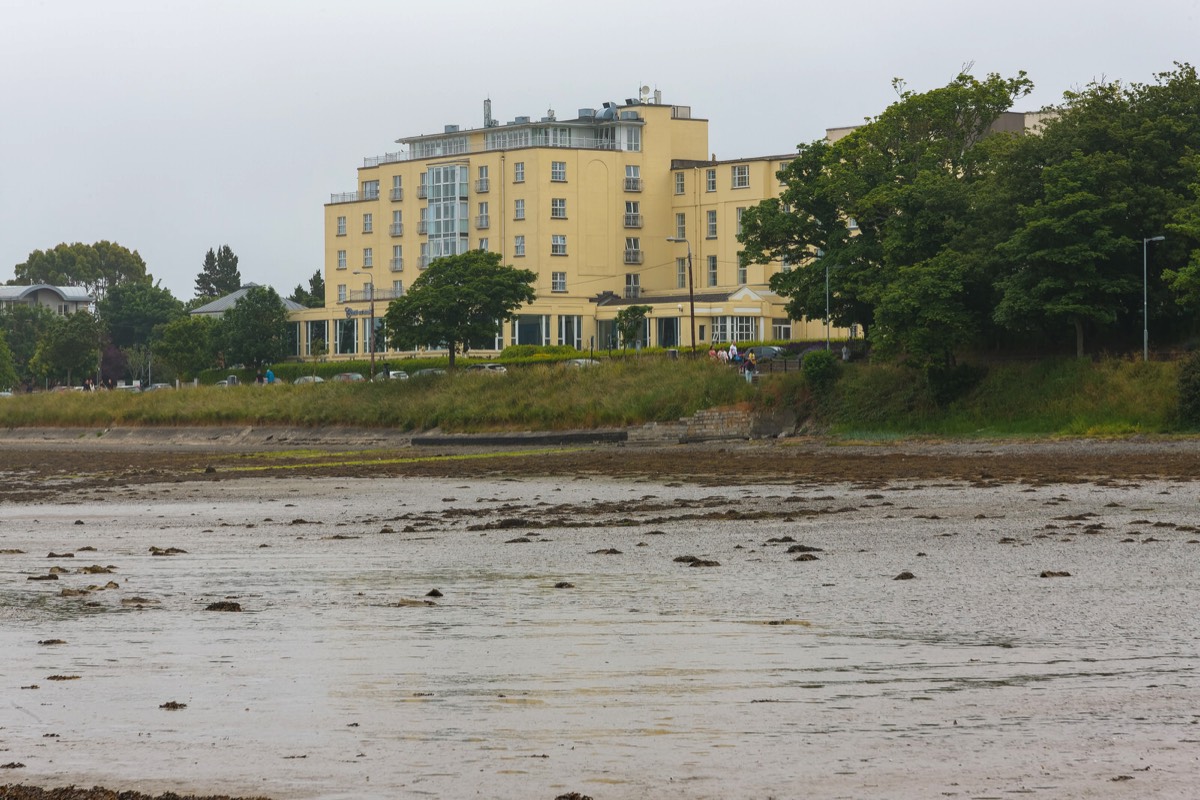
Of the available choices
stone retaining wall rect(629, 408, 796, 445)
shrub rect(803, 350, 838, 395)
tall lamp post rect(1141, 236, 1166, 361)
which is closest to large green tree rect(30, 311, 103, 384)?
stone retaining wall rect(629, 408, 796, 445)

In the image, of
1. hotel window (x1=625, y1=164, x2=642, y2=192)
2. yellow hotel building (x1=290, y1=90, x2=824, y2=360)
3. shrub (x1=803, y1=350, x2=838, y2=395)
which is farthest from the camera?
hotel window (x1=625, y1=164, x2=642, y2=192)

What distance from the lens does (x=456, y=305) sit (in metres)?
94.1

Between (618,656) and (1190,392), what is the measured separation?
147ft

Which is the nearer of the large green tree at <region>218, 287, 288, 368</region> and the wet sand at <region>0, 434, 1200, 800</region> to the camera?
the wet sand at <region>0, 434, 1200, 800</region>

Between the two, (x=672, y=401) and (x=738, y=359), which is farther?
(x=738, y=359)

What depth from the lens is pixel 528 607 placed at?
51.5 ft

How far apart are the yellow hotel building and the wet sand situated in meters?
96.7

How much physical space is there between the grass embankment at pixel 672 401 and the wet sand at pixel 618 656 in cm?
2969

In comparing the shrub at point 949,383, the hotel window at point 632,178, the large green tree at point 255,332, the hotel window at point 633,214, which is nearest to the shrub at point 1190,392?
the shrub at point 949,383

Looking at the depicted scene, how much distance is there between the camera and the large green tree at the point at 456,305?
309 ft

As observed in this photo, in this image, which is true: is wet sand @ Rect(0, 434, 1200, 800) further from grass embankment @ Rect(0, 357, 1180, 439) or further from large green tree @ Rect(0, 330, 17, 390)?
large green tree @ Rect(0, 330, 17, 390)

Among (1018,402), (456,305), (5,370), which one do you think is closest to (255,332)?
(5,370)

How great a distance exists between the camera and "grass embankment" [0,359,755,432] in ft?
230

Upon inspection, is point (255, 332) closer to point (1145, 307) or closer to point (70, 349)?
point (70, 349)
